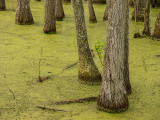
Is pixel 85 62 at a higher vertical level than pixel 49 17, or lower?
higher

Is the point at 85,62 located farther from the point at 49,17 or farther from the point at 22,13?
the point at 22,13

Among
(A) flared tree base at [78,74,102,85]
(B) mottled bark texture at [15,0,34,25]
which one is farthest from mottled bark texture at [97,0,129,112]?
(B) mottled bark texture at [15,0,34,25]

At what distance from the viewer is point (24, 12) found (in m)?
13.9

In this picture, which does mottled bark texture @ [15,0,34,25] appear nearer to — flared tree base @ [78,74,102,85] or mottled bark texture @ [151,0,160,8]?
flared tree base @ [78,74,102,85]

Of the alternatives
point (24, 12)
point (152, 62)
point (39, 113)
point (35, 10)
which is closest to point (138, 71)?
point (152, 62)

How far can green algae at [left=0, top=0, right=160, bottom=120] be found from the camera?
6759 mm

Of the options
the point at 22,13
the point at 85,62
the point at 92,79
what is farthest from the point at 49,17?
the point at 92,79

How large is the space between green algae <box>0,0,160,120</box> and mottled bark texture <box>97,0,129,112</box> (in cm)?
18

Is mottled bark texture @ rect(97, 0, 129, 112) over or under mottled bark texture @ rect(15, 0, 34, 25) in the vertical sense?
over

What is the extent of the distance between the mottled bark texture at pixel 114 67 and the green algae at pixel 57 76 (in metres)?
0.18

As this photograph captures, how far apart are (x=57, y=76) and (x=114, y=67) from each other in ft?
7.04

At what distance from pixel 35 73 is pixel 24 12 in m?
5.61

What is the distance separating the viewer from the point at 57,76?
8570 mm

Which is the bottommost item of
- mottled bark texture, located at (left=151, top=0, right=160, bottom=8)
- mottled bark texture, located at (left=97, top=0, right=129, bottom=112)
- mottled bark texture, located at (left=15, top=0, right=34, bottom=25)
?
mottled bark texture, located at (left=151, top=0, right=160, bottom=8)
